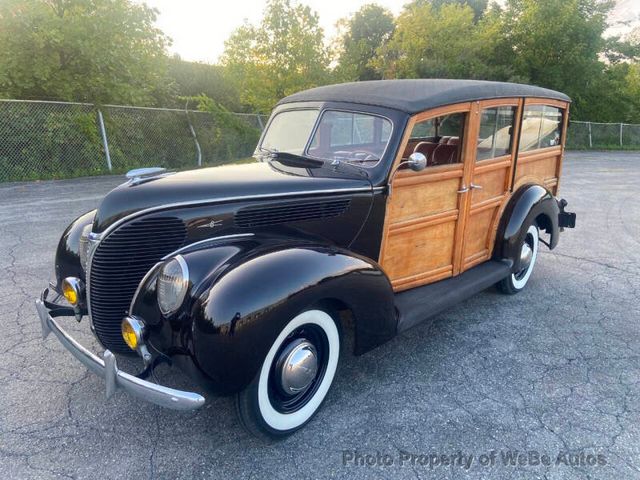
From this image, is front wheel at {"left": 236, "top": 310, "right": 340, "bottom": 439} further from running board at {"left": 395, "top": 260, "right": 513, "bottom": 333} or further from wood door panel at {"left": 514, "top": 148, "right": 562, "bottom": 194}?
wood door panel at {"left": 514, "top": 148, "right": 562, "bottom": 194}

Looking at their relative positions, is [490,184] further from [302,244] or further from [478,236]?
[302,244]

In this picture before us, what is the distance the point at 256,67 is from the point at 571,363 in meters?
12.7

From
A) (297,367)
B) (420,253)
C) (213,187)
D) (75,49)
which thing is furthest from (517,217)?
(75,49)

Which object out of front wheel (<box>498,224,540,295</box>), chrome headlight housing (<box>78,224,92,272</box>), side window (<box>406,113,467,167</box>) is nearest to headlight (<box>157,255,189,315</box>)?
chrome headlight housing (<box>78,224,92,272</box>)

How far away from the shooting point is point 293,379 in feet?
7.81

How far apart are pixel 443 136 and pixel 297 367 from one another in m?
2.34

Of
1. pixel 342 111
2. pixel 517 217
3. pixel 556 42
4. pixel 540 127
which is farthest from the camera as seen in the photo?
pixel 556 42

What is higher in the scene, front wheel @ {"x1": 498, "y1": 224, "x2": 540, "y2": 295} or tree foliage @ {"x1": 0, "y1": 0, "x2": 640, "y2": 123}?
tree foliage @ {"x1": 0, "y1": 0, "x2": 640, "y2": 123}

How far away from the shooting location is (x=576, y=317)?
388 centimetres

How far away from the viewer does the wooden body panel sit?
316 centimetres

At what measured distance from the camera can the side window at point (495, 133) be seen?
3.62m

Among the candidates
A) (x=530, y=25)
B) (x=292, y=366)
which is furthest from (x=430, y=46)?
(x=292, y=366)

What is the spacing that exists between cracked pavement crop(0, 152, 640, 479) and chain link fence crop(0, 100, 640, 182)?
6.04m

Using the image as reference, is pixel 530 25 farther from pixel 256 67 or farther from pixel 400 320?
pixel 400 320
